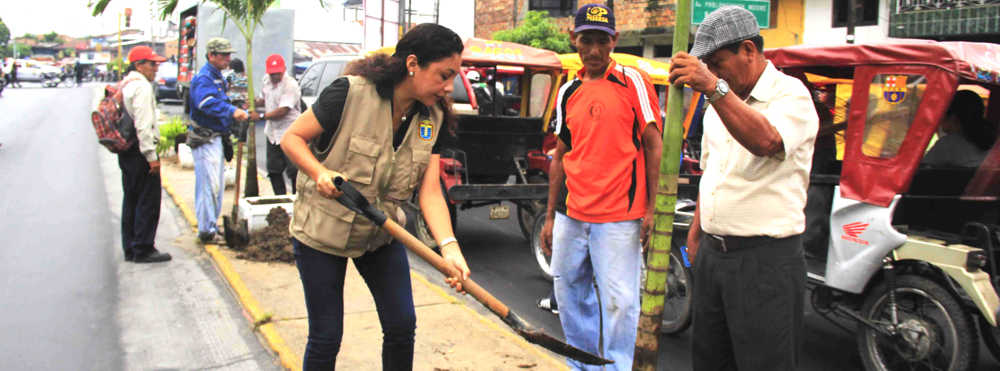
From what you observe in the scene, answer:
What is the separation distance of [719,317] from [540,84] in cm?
674

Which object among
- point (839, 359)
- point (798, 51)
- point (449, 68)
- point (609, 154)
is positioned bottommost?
point (839, 359)

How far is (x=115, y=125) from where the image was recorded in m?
6.26

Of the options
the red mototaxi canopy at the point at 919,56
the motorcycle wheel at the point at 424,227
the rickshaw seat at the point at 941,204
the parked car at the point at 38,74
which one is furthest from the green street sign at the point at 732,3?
the parked car at the point at 38,74

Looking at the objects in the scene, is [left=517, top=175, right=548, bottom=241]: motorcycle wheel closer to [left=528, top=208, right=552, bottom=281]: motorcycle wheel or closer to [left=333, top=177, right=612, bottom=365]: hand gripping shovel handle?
[left=528, top=208, right=552, bottom=281]: motorcycle wheel

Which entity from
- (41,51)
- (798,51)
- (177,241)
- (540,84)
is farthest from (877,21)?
(41,51)

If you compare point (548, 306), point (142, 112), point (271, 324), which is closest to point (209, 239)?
point (142, 112)

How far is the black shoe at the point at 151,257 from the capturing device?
254 inches

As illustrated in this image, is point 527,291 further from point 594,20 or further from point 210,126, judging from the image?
point 594,20

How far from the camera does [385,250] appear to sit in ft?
10.4

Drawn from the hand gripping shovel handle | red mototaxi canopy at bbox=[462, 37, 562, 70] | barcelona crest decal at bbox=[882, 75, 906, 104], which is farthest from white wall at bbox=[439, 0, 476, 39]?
the hand gripping shovel handle

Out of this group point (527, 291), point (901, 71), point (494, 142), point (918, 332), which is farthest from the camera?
point (494, 142)

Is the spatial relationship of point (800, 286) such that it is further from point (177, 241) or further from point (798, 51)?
point (177, 241)

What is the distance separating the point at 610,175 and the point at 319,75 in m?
8.08

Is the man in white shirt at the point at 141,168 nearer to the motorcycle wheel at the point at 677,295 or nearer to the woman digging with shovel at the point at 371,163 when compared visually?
the woman digging with shovel at the point at 371,163
